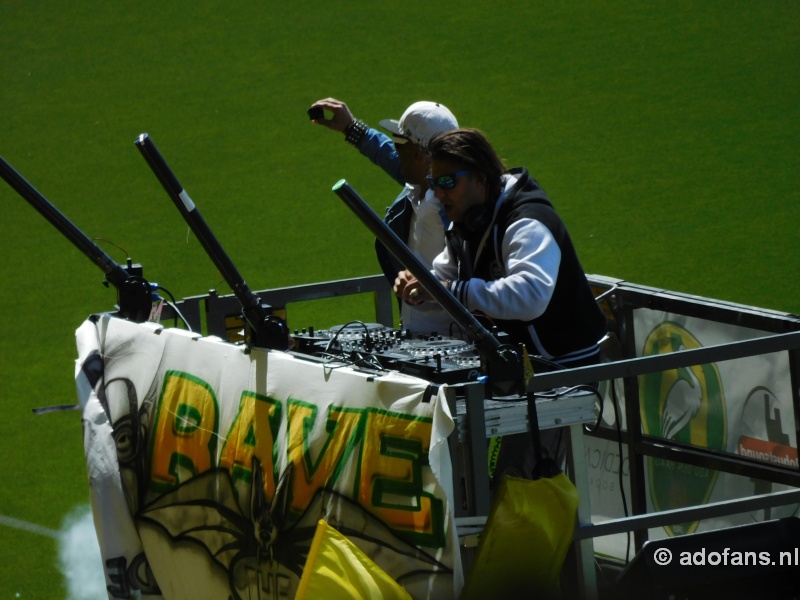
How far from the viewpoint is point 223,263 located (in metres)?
3.27

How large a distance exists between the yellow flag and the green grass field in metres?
2.84

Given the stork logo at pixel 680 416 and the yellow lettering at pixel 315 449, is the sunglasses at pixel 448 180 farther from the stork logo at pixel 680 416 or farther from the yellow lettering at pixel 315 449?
the stork logo at pixel 680 416

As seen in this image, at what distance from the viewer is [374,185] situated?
996 centimetres

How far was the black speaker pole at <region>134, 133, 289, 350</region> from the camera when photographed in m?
3.19

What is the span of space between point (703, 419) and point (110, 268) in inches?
78.4

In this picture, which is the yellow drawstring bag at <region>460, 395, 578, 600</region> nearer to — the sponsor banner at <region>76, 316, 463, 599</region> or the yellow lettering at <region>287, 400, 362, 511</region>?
the sponsor banner at <region>76, 316, 463, 599</region>

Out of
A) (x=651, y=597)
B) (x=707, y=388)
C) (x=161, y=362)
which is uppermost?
(x=161, y=362)

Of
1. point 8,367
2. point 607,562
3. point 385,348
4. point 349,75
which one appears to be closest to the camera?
point 385,348

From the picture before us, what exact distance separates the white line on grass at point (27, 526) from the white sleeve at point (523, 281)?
2.74 m

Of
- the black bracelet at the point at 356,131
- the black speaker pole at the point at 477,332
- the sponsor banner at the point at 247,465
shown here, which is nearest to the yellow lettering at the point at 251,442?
the sponsor banner at the point at 247,465

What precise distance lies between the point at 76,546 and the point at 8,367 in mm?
2503

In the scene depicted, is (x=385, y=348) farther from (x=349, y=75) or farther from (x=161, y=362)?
(x=349, y=75)

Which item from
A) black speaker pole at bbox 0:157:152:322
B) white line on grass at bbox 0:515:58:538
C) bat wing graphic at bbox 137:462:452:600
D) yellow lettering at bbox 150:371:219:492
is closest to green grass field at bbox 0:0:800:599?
white line on grass at bbox 0:515:58:538

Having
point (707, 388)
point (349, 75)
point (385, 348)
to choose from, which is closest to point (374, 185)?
point (349, 75)
